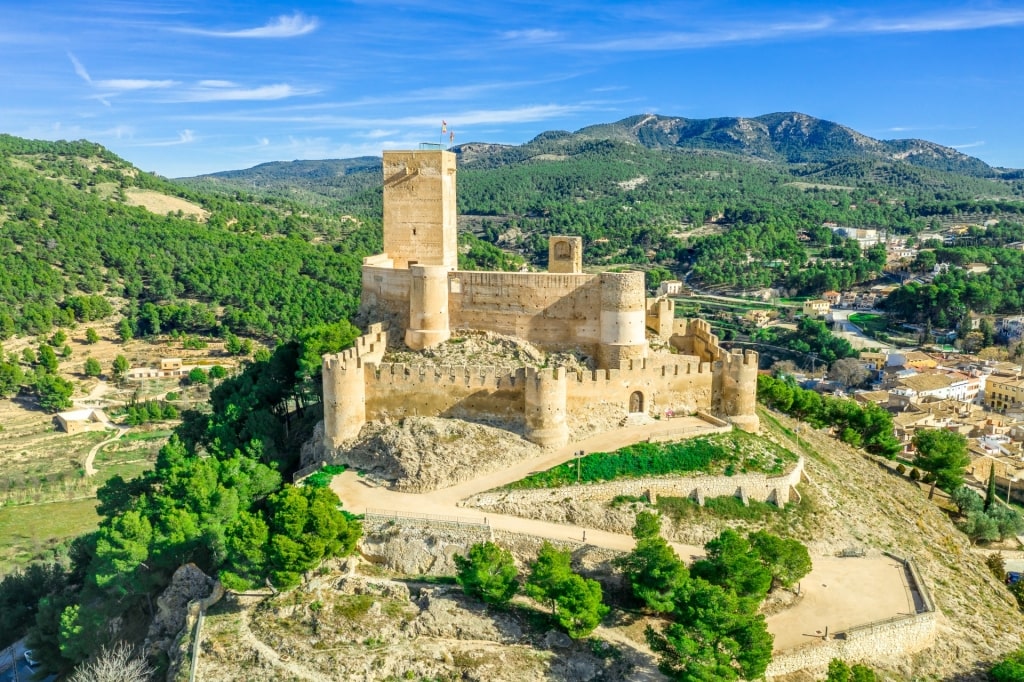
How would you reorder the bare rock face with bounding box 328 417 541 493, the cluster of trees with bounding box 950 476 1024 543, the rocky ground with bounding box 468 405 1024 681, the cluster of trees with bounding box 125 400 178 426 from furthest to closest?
the cluster of trees with bounding box 125 400 178 426, the cluster of trees with bounding box 950 476 1024 543, the bare rock face with bounding box 328 417 541 493, the rocky ground with bounding box 468 405 1024 681

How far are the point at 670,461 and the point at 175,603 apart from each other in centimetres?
1646

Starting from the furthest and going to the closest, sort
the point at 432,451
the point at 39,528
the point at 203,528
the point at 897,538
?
the point at 39,528 < the point at 897,538 < the point at 432,451 < the point at 203,528

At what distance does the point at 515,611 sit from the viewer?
22625 millimetres

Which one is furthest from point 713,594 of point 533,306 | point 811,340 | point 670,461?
point 811,340

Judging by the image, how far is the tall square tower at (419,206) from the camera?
112 ft

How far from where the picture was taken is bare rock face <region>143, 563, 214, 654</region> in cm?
2486

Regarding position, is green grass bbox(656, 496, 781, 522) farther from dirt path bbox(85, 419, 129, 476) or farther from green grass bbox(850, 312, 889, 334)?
green grass bbox(850, 312, 889, 334)

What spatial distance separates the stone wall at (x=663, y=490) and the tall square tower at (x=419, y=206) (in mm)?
12830

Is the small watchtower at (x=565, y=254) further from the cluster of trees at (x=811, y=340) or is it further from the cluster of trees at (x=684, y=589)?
the cluster of trees at (x=811, y=340)

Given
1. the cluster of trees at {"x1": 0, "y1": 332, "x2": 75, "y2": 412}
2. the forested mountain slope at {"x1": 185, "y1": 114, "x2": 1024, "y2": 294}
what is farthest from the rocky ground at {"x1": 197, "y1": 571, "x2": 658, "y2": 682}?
the forested mountain slope at {"x1": 185, "y1": 114, "x2": 1024, "y2": 294}

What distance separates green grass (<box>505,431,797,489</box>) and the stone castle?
1.63 metres

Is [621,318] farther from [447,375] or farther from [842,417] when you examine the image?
[842,417]

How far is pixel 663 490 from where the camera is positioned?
2644 cm

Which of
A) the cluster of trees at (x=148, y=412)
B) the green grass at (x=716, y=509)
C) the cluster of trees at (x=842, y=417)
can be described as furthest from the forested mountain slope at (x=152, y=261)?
the green grass at (x=716, y=509)
